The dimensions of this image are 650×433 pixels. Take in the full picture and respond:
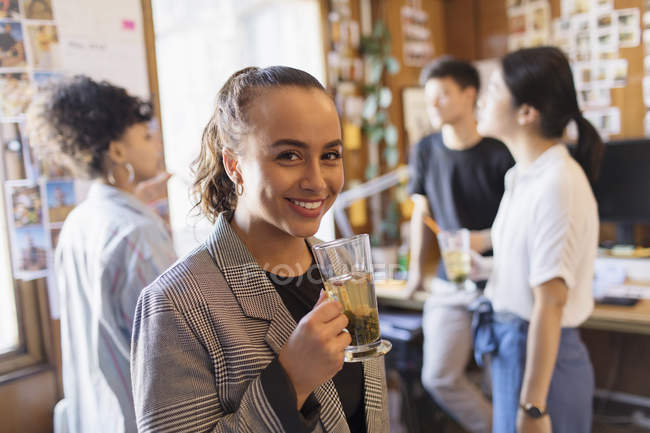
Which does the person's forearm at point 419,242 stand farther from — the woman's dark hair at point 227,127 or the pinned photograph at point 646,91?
the woman's dark hair at point 227,127

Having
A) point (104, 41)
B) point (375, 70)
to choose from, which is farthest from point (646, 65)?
point (104, 41)

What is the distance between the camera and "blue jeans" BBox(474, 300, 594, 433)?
1.46 meters

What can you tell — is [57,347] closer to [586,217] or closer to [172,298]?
[172,298]

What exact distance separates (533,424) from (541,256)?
0.45 meters

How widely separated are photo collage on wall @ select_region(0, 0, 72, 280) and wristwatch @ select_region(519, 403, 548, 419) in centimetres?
159

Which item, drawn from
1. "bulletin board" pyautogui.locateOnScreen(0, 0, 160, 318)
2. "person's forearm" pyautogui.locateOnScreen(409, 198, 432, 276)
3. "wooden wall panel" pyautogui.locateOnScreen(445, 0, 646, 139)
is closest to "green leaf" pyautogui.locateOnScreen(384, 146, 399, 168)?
"person's forearm" pyautogui.locateOnScreen(409, 198, 432, 276)

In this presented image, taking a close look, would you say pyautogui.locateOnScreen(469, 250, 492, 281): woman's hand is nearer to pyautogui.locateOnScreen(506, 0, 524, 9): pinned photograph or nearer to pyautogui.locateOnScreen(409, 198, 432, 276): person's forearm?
pyautogui.locateOnScreen(409, 198, 432, 276): person's forearm

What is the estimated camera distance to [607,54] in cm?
320

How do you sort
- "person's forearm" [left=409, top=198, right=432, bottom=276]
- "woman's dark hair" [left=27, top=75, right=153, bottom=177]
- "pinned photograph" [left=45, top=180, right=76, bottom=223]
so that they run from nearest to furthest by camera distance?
1. "woman's dark hair" [left=27, top=75, right=153, bottom=177]
2. "pinned photograph" [left=45, top=180, right=76, bottom=223]
3. "person's forearm" [left=409, top=198, right=432, bottom=276]

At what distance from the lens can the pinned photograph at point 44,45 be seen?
176 centimetres

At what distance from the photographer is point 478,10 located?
12.5 feet

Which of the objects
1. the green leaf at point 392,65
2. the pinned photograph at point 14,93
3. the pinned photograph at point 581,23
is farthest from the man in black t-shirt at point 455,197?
the pinned photograph at point 14,93

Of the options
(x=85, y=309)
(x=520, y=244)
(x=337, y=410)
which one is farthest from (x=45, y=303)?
(x=520, y=244)

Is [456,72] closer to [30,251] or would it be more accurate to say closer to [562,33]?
[562,33]
